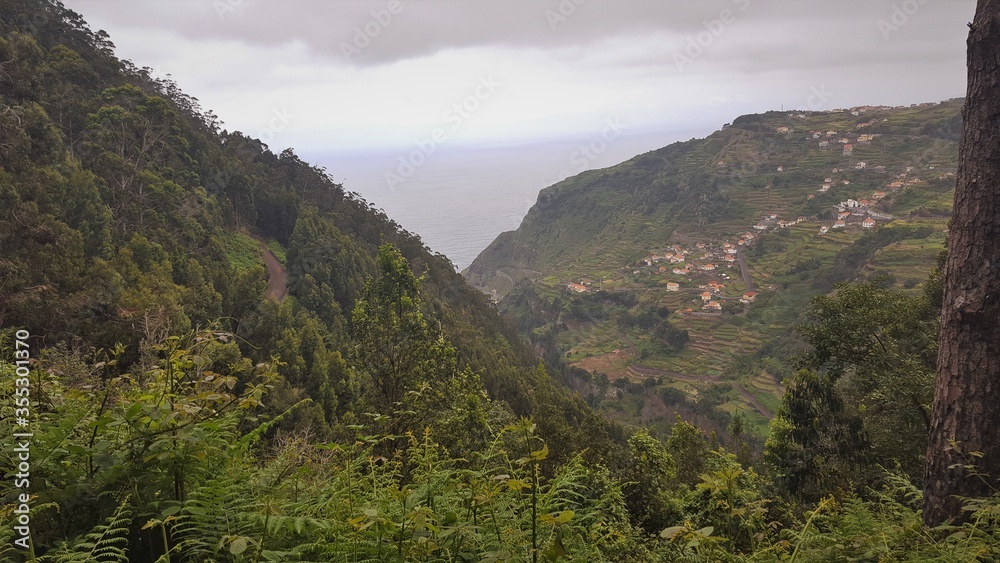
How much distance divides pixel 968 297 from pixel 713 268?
65974 mm

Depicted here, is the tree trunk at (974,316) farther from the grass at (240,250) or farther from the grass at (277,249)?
the grass at (277,249)

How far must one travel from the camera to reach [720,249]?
A: 68.7 metres

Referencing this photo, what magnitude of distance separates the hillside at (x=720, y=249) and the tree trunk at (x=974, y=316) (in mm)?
30085

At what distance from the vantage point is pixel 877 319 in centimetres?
814

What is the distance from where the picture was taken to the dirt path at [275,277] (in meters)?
21.6

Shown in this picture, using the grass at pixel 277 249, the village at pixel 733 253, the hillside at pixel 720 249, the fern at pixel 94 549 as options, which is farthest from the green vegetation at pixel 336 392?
the village at pixel 733 253

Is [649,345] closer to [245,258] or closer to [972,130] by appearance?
[245,258]

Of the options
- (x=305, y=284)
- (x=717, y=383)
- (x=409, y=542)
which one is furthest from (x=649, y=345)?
(x=409, y=542)

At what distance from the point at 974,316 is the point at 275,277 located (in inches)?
1002

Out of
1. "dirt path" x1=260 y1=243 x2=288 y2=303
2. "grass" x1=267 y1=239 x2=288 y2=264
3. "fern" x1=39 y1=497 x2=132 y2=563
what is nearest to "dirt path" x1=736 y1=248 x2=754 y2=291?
"grass" x1=267 y1=239 x2=288 y2=264

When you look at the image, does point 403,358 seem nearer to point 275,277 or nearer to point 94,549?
point 94,549

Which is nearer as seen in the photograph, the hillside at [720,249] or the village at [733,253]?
the hillside at [720,249]

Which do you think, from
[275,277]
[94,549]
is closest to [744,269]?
→ [275,277]

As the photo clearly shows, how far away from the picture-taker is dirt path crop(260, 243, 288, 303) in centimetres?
2164
